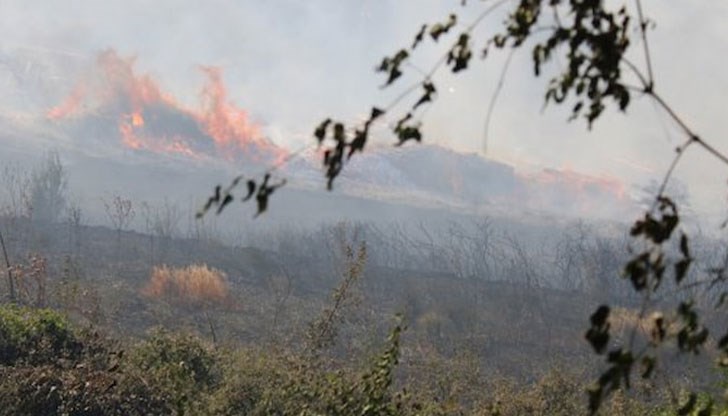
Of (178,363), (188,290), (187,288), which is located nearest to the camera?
(178,363)

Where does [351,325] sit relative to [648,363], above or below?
below

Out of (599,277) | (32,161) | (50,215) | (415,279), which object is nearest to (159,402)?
(415,279)

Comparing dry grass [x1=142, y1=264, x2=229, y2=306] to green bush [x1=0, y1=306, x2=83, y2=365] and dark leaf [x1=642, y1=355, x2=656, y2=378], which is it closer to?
green bush [x1=0, y1=306, x2=83, y2=365]

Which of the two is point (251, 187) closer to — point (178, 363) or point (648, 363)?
point (648, 363)

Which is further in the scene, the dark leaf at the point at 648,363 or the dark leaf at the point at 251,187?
the dark leaf at the point at 251,187

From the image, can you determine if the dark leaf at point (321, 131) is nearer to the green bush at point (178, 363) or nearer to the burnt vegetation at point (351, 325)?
the burnt vegetation at point (351, 325)

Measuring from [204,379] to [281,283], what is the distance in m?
35.6

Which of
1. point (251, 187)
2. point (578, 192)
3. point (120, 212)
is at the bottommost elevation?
point (251, 187)

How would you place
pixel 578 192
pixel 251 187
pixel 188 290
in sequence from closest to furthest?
pixel 251 187 → pixel 188 290 → pixel 578 192

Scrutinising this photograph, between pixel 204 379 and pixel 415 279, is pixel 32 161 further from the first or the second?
pixel 204 379

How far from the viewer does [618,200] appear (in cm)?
17775

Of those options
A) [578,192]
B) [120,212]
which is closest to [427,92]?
[120,212]

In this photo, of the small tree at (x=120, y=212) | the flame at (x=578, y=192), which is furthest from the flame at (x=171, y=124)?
the flame at (x=578, y=192)

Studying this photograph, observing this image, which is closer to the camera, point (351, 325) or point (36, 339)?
point (36, 339)
